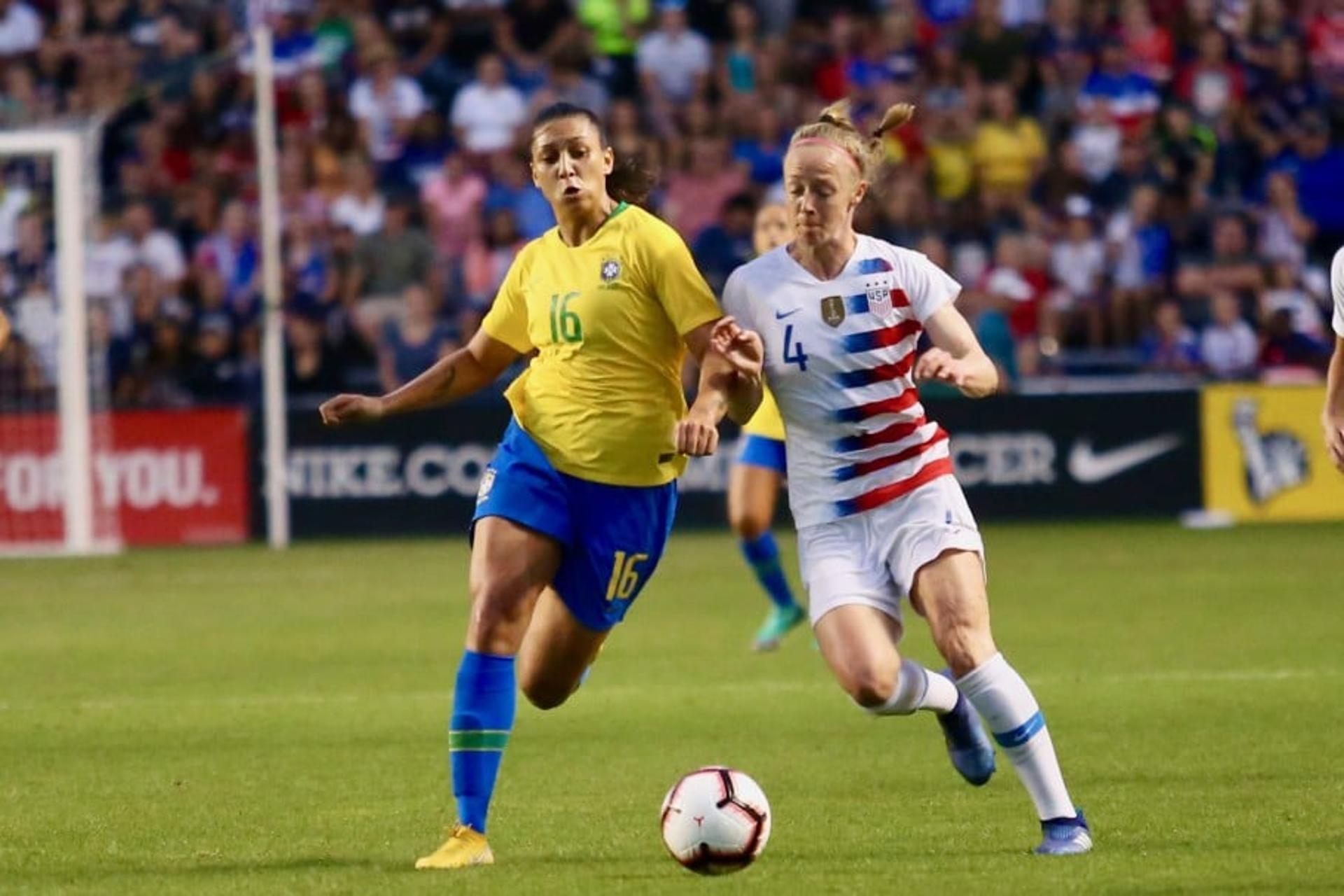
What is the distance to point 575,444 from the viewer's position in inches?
284

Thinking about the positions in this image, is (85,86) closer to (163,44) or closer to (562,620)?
(163,44)

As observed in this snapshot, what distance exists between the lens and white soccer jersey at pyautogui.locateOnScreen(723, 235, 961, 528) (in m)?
6.99

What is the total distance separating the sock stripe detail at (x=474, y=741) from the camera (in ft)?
23.1

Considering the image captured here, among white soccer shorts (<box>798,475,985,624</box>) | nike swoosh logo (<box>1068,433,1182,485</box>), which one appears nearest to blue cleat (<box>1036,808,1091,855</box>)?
white soccer shorts (<box>798,475,985,624</box>)

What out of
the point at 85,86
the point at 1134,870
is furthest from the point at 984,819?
the point at 85,86

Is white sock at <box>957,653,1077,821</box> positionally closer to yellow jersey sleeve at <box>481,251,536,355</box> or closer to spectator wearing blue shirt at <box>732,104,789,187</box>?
yellow jersey sleeve at <box>481,251,536,355</box>

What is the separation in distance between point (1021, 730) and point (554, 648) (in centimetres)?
146

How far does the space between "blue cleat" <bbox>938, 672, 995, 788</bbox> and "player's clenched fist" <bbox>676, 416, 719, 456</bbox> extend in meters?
1.50

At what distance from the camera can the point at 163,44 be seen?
2411 centimetres

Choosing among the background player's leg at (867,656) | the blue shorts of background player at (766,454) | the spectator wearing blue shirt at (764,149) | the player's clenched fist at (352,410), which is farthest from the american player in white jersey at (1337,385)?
the spectator wearing blue shirt at (764,149)

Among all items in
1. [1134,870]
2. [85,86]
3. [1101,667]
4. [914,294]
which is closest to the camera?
[1134,870]

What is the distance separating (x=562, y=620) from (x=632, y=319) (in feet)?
3.02

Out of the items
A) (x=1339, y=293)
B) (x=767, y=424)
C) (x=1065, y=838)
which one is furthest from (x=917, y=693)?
(x=767, y=424)

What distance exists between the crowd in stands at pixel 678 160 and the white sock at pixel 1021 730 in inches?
550
